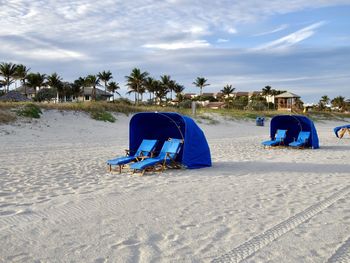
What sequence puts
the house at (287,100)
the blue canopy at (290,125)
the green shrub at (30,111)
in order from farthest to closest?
the house at (287,100) < the green shrub at (30,111) < the blue canopy at (290,125)

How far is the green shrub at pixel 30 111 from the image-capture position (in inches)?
929

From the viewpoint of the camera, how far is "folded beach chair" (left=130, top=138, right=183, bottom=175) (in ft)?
33.5

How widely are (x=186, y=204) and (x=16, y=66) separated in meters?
60.0

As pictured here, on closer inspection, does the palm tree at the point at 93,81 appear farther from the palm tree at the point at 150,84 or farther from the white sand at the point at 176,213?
the white sand at the point at 176,213

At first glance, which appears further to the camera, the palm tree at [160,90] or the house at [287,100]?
the house at [287,100]

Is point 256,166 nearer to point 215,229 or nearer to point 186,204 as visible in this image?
point 186,204

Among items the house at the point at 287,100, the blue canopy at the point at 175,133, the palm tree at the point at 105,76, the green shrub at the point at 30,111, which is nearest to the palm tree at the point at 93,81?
the palm tree at the point at 105,76

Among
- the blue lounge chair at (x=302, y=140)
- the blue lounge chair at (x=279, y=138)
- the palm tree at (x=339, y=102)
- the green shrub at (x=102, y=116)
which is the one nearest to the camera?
the blue lounge chair at (x=302, y=140)

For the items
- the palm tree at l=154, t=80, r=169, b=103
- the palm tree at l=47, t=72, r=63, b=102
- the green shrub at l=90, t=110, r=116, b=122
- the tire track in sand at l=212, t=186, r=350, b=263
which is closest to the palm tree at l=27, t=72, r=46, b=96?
the palm tree at l=47, t=72, r=63, b=102

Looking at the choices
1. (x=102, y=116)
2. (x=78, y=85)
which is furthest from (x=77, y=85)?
(x=102, y=116)

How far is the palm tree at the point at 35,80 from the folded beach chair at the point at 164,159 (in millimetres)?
58295

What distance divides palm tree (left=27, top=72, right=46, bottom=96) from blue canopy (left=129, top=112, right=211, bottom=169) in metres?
57.1

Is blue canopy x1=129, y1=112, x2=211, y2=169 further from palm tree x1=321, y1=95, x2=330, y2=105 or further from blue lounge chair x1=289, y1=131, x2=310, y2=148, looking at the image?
palm tree x1=321, y1=95, x2=330, y2=105

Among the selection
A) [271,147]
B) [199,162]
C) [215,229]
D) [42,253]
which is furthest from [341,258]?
[271,147]
